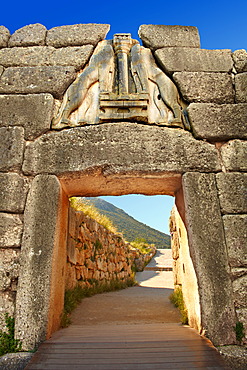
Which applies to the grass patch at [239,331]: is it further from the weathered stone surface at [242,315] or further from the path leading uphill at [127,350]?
the path leading uphill at [127,350]

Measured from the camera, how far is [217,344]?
2309mm

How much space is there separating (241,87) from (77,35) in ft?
7.58

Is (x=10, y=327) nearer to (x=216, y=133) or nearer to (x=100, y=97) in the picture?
(x=100, y=97)

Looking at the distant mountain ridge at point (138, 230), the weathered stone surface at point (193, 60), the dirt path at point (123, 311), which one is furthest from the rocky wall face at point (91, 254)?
the distant mountain ridge at point (138, 230)

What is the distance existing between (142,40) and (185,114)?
1.31 m

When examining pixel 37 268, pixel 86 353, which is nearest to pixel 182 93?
pixel 37 268

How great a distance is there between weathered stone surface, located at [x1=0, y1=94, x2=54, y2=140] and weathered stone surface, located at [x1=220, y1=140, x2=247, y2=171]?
6.80 ft

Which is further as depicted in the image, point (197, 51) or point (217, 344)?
point (197, 51)

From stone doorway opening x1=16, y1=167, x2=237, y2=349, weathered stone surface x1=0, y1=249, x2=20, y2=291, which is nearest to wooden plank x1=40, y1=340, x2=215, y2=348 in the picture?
stone doorway opening x1=16, y1=167, x2=237, y2=349

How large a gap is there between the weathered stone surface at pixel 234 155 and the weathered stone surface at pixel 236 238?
1.83 feet

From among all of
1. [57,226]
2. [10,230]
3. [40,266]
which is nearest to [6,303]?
[40,266]

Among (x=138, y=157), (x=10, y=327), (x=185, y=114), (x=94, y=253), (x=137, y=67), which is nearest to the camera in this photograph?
(x=10, y=327)

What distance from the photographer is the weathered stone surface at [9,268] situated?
100 inches

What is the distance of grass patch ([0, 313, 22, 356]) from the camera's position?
2324 millimetres
